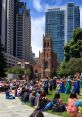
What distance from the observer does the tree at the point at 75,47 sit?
66.4m

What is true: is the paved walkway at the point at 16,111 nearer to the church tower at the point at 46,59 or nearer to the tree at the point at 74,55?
the tree at the point at 74,55

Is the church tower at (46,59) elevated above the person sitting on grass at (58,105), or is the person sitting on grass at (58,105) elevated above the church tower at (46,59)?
the person sitting on grass at (58,105)

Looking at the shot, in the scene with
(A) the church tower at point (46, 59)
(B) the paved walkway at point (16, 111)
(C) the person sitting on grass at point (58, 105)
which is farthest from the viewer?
(A) the church tower at point (46, 59)

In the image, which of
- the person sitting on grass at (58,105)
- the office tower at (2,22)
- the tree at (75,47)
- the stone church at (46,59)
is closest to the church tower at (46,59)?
the stone church at (46,59)

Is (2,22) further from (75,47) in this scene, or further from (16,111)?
(16,111)

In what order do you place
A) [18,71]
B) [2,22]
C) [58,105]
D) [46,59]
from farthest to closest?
[2,22]
[46,59]
[18,71]
[58,105]

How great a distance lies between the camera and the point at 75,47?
2623 inches

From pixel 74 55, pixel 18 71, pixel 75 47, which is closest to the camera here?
pixel 75 47

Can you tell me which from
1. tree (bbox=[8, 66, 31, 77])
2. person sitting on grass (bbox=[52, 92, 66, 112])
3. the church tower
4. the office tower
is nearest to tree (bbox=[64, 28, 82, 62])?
person sitting on grass (bbox=[52, 92, 66, 112])

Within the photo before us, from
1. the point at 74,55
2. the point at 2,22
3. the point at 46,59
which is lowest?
the point at 46,59

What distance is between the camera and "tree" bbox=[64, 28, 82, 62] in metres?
66.4

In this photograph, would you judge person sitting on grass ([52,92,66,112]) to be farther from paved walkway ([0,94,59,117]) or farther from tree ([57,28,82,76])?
tree ([57,28,82,76])

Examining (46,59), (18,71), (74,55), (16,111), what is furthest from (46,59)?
(16,111)

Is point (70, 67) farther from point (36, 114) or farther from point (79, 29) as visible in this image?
point (36, 114)
